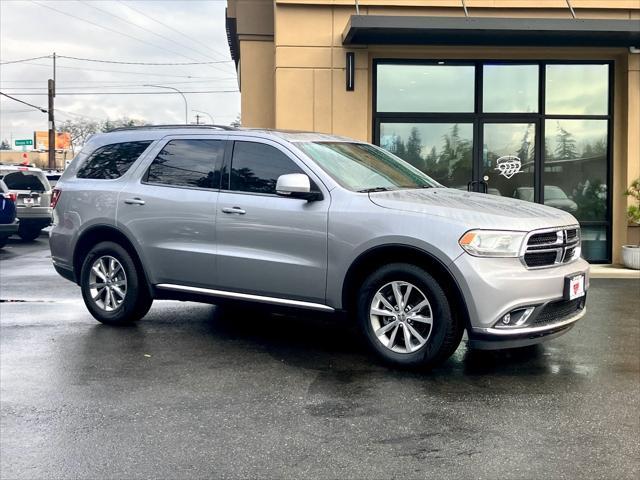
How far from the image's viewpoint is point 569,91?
1288cm

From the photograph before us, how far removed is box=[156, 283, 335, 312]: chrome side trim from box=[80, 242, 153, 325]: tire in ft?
1.09

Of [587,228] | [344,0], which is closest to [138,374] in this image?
[344,0]

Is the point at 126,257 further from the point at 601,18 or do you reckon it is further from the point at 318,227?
the point at 601,18

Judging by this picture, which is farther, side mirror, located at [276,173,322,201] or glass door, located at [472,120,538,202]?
glass door, located at [472,120,538,202]

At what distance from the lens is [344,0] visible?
485 inches

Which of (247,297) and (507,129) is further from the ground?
(507,129)

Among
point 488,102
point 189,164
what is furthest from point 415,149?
point 189,164

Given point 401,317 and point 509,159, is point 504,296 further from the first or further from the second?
point 509,159

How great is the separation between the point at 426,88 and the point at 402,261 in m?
7.73

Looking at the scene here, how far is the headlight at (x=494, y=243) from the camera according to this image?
5.27m

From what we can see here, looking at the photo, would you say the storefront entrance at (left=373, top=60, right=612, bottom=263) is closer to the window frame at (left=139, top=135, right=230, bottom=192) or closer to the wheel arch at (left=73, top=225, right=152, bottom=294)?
the window frame at (left=139, top=135, right=230, bottom=192)

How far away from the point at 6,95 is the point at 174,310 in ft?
102

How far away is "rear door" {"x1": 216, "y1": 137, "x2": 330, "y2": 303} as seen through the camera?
19.5 ft

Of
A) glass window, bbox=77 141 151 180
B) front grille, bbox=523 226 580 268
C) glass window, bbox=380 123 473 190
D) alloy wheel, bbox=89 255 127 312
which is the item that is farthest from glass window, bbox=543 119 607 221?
alloy wheel, bbox=89 255 127 312
